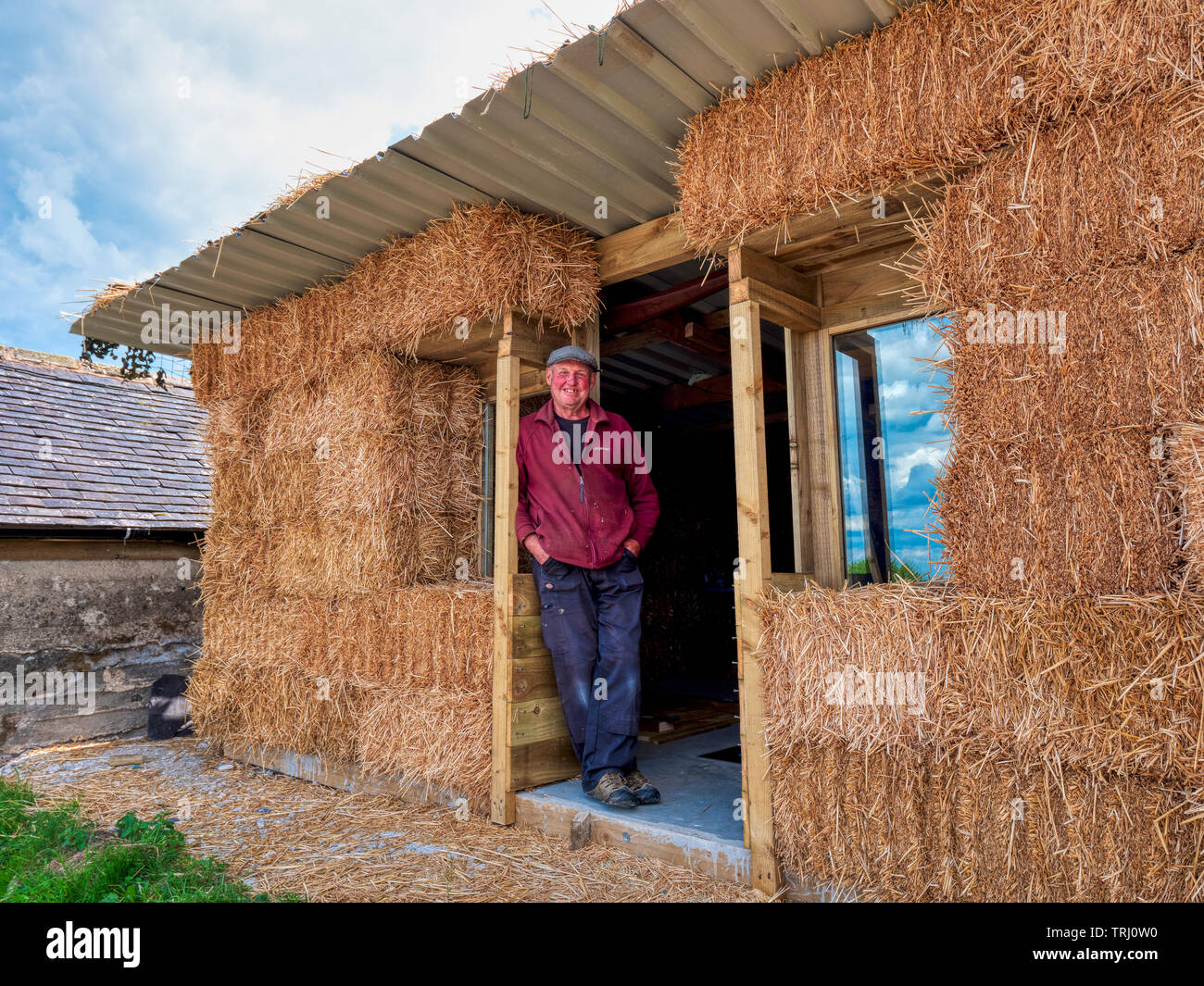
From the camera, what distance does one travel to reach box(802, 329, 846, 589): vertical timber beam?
11.5 ft

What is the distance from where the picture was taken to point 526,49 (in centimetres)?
309

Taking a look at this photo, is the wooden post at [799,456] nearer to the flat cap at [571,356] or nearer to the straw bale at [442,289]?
the flat cap at [571,356]

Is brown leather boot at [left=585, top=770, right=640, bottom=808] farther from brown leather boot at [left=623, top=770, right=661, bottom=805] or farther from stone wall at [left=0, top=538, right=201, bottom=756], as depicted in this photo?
stone wall at [left=0, top=538, right=201, bottom=756]

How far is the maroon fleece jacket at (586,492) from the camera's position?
152 inches

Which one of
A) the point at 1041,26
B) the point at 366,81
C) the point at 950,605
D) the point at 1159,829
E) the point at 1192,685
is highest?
the point at 366,81

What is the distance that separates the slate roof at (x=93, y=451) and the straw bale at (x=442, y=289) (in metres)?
1.96

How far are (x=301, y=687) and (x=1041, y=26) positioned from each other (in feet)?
17.9

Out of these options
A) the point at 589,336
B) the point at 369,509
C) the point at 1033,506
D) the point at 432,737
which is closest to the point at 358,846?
the point at 432,737

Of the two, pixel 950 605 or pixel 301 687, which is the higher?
pixel 950 605

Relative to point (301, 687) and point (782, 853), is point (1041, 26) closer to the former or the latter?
point (782, 853)

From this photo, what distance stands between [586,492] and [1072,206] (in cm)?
239

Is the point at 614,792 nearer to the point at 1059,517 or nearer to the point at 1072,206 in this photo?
the point at 1059,517

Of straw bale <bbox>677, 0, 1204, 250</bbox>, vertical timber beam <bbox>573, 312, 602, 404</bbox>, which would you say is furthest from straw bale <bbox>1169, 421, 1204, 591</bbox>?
vertical timber beam <bbox>573, 312, 602, 404</bbox>
